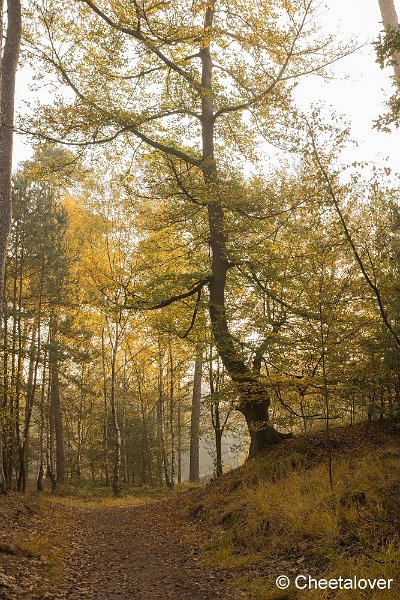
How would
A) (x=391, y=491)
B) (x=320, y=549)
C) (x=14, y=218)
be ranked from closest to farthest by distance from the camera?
(x=320, y=549) → (x=391, y=491) → (x=14, y=218)

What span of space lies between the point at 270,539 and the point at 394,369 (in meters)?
3.60

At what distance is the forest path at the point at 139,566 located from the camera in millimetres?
5012

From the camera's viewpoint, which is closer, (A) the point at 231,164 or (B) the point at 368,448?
(B) the point at 368,448

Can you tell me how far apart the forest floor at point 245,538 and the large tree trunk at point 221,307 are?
3.35 feet

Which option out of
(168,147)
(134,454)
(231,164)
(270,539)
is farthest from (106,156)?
(134,454)

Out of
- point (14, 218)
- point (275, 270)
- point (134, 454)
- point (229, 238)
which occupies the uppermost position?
point (14, 218)

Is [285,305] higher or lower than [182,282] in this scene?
lower

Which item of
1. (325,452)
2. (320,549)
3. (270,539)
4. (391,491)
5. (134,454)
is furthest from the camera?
(134,454)

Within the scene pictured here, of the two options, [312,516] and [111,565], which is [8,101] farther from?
[312,516]

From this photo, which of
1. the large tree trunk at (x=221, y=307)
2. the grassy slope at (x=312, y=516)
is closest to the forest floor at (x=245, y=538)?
Answer: the grassy slope at (x=312, y=516)

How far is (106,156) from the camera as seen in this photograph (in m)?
12.0

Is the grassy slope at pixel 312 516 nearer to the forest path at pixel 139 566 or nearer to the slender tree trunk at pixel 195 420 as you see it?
the forest path at pixel 139 566

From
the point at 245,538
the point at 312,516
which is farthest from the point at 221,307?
the point at 312,516

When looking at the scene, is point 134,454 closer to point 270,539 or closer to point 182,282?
point 182,282
